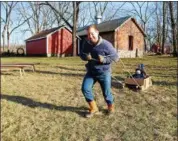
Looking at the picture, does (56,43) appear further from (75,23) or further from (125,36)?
(125,36)

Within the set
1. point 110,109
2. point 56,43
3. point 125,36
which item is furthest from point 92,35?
point 56,43

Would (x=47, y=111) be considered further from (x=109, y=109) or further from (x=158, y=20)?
(x=158, y=20)

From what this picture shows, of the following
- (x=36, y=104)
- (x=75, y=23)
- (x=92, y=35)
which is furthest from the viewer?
→ (x=75, y=23)

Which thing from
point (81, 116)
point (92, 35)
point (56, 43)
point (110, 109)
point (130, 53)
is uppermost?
point (56, 43)

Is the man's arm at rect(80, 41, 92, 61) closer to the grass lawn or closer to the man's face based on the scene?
the man's face

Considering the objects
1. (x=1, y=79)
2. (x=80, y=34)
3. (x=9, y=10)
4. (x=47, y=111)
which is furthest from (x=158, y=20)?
(x=47, y=111)

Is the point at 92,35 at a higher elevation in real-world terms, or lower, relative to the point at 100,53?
higher

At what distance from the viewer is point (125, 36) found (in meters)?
32.8

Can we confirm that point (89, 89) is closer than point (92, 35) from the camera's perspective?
No

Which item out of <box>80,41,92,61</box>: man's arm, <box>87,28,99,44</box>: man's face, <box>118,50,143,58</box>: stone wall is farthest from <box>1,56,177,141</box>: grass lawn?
<box>118,50,143,58</box>: stone wall

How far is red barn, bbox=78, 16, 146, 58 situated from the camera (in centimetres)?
3181

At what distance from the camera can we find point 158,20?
45062 millimetres

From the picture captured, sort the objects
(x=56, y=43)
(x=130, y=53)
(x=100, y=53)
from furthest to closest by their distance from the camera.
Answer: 1. (x=56, y=43)
2. (x=130, y=53)
3. (x=100, y=53)

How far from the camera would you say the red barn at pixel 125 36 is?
31.8 metres
